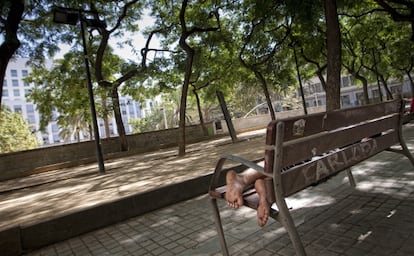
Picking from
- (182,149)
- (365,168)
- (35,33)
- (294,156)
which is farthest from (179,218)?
(35,33)

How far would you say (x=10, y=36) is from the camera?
21.8ft

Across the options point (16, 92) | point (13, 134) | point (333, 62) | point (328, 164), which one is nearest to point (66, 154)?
point (333, 62)

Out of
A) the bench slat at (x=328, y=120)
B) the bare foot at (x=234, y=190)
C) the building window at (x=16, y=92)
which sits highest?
the building window at (x=16, y=92)

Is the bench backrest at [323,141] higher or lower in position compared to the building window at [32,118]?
lower

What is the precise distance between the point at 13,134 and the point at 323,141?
45410mm

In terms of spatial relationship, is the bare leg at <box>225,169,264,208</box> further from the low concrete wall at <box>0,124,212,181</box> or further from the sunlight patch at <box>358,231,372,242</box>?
the low concrete wall at <box>0,124,212,181</box>

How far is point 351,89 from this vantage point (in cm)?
6047

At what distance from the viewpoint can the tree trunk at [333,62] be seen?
6.20 metres

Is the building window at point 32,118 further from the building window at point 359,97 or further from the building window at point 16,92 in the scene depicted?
the building window at point 359,97

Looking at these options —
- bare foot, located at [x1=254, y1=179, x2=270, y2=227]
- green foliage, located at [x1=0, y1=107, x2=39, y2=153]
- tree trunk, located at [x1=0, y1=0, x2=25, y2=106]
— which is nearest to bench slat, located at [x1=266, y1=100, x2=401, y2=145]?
bare foot, located at [x1=254, y1=179, x2=270, y2=227]

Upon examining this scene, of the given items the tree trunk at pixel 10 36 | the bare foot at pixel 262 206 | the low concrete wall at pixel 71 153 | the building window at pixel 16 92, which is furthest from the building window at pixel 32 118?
the bare foot at pixel 262 206

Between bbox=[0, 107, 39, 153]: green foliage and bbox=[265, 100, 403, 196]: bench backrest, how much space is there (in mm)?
42894

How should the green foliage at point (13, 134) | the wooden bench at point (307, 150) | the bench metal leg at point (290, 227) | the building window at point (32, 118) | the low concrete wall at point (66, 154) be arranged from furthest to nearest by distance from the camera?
the building window at point (32, 118) < the green foliage at point (13, 134) < the low concrete wall at point (66, 154) < the wooden bench at point (307, 150) < the bench metal leg at point (290, 227)

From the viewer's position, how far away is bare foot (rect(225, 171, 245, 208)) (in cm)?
229
